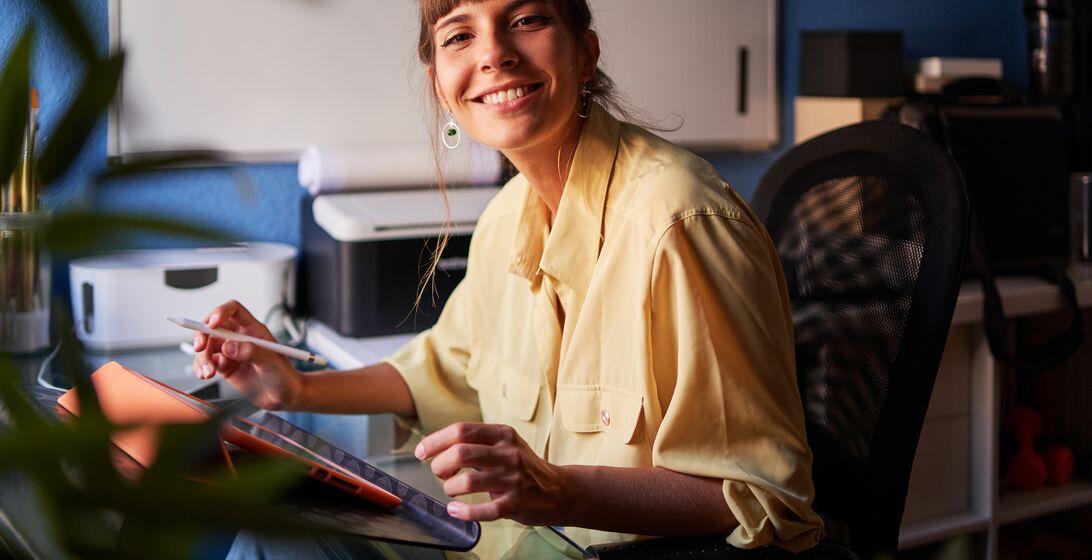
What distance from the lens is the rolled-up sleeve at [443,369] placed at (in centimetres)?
138

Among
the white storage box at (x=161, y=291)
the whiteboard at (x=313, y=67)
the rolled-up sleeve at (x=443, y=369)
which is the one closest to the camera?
the rolled-up sleeve at (x=443, y=369)

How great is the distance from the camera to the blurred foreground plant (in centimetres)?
22

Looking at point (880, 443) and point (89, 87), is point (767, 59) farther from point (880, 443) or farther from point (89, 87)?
point (89, 87)

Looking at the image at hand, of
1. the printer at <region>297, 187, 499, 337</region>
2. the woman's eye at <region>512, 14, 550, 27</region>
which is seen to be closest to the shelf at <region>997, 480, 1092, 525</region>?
the printer at <region>297, 187, 499, 337</region>

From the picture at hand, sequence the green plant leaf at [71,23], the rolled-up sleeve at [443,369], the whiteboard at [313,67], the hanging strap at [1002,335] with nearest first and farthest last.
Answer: the green plant leaf at [71,23], the rolled-up sleeve at [443,369], the whiteboard at [313,67], the hanging strap at [1002,335]

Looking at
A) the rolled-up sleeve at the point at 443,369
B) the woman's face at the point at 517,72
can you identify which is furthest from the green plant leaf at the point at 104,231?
the rolled-up sleeve at the point at 443,369

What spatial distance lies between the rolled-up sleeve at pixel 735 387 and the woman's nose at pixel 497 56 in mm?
281

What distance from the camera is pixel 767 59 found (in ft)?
7.97

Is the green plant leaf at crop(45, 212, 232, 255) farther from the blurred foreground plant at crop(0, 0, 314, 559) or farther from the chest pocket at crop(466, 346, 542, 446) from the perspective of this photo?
the chest pocket at crop(466, 346, 542, 446)

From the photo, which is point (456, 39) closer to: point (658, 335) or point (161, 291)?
point (658, 335)

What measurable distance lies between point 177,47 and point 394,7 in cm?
39

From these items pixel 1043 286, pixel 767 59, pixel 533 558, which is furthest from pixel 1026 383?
pixel 533 558

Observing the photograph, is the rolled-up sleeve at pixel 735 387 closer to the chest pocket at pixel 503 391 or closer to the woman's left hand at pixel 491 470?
the woman's left hand at pixel 491 470

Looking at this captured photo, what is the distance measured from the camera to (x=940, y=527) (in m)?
2.14
